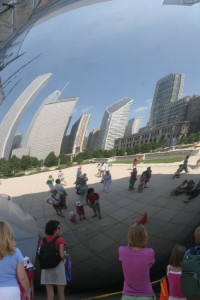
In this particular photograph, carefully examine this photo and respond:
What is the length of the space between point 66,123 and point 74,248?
103 cm

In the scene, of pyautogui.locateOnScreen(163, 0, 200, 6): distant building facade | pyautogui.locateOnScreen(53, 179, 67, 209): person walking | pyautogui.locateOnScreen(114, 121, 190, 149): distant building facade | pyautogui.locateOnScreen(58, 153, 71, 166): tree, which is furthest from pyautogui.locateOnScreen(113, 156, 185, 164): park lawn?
pyautogui.locateOnScreen(163, 0, 200, 6): distant building facade

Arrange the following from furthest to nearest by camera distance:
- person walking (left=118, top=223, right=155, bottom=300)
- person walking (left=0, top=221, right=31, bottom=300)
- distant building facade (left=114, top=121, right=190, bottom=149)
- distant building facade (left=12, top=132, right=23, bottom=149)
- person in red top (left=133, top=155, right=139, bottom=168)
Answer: distant building facade (left=12, top=132, right=23, bottom=149)
person in red top (left=133, top=155, right=139, bottom=168)
distant building facade (left=114, top=121, right=190, bottom=149)
person walking (left=118, top=223, right=155, bottom=300)
person walking (left=0, top=221, right=31, bottom=300)

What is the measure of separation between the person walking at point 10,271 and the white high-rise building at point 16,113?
2.71 feet

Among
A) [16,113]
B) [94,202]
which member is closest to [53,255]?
[94,202]

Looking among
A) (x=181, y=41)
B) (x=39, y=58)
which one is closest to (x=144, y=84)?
(x=181, y=41)

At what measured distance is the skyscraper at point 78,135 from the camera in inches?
120

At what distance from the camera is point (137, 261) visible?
9.25 ft

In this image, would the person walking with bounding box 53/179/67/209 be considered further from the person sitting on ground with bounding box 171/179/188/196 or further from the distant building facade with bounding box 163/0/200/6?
the distant building facade with bounding box 163/0/200/6

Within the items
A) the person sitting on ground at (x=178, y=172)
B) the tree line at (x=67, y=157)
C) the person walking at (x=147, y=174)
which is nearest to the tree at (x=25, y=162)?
the tree line at (x=67, y=157)

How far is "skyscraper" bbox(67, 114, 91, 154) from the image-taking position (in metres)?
3.04

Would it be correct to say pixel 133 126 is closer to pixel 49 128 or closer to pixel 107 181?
pixel 107 181

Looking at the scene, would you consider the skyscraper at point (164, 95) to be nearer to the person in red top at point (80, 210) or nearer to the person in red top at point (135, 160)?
the person in red top at point (135, 160)

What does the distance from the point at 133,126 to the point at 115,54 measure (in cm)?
58

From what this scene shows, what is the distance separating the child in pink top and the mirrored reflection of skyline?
3.28 ft
